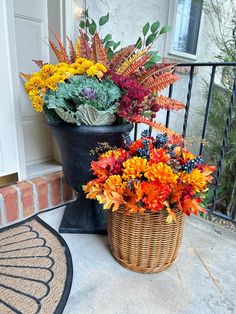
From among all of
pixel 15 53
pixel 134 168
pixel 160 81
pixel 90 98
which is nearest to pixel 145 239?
pixel 134 168

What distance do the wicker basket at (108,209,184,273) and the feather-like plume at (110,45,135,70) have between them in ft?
2.41

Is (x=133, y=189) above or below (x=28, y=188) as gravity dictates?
above

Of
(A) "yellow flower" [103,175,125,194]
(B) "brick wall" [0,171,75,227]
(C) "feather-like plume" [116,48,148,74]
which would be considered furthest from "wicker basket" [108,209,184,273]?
(C) "feather-like plume" [116,48,148,74]

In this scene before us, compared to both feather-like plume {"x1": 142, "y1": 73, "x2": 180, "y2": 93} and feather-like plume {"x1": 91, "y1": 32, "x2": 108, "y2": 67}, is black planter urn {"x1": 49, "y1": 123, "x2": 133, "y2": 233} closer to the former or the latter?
feather-like plume {"x1": 142, "y1": 73, "x2": 180, "y2": 93}

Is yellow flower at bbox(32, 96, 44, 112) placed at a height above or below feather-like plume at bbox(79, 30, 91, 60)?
below

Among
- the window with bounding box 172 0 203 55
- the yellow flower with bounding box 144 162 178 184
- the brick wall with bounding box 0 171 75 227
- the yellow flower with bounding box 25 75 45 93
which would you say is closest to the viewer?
the yellow flower with bounding box 144 162 178 184

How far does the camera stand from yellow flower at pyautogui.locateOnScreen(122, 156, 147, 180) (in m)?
0.87

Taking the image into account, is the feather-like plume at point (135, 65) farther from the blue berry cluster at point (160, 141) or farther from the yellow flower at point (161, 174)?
the yellow flower at point (161, 174)

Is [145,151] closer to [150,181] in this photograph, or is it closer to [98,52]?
[150,181]

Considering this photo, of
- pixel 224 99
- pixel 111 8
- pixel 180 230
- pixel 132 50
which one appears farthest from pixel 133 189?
pixel 224 99

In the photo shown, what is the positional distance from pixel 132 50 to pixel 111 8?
689 mm

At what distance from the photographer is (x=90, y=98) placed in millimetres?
975

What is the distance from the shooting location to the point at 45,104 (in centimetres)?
109

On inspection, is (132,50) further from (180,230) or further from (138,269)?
(138,269)
